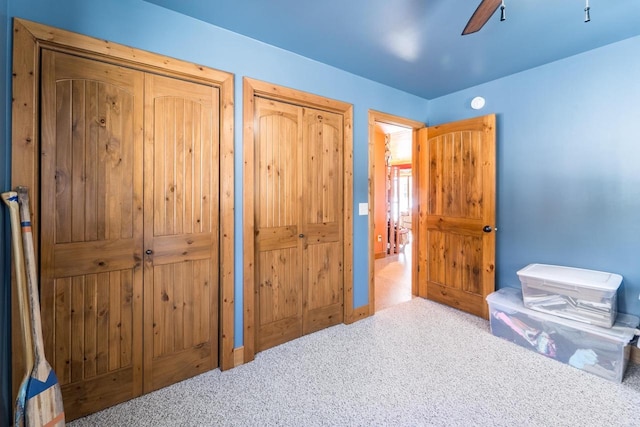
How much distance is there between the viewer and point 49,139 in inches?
59.7

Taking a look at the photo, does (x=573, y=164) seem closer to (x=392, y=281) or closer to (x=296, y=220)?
(x=296, y=220)

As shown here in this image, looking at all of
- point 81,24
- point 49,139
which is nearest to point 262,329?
point 49,139

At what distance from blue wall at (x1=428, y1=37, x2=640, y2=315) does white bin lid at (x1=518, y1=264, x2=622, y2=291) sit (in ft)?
0.48

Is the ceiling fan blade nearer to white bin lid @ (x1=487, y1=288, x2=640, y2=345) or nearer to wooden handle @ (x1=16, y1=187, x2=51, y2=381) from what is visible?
white bin lid @ (x1=487, y1=288, x2=640, y2=345)

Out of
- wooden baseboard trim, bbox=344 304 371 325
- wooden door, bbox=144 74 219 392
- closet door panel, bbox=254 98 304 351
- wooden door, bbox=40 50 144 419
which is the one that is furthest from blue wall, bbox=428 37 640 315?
wooden door, bbox=40 50 144 419

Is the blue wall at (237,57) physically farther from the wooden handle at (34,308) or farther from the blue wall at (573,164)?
the blue wall at (573,164)

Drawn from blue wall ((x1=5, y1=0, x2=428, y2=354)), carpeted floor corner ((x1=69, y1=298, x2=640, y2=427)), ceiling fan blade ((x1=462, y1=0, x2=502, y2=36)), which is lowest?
carpeted floor corner ((x1=69, y1=298, x2=640, y2=427))

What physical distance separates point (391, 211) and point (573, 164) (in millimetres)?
4038

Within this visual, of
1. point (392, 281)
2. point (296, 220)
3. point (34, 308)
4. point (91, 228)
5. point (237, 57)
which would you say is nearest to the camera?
point (34, 308)

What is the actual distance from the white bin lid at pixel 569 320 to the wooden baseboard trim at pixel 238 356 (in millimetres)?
2324

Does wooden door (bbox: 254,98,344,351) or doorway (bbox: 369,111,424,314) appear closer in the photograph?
wooden door (bbox: 254,98,344,351)

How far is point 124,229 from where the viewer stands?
174 cm

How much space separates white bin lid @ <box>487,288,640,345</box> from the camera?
1.95 meters

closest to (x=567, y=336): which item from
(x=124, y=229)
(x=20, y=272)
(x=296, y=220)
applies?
(x=296, y=220)
